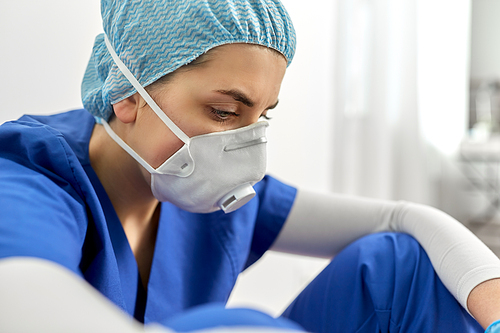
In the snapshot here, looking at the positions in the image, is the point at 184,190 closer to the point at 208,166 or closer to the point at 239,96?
the point at 208,166

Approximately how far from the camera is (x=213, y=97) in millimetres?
746

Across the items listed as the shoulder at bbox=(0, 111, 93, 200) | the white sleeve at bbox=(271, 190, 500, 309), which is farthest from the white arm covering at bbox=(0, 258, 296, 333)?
the white sleeve at bbox=(271, 190, 500, 309)

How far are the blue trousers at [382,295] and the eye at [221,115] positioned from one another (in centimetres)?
41

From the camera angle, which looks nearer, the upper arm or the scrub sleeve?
the upper arm

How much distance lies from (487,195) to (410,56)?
1450 millimetres

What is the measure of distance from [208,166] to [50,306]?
0.41m

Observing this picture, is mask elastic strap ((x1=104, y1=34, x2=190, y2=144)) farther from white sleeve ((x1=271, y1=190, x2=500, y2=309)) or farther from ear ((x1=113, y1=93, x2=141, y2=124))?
white sleeve ((x1=271, y1=190, x2=500, y2=309))

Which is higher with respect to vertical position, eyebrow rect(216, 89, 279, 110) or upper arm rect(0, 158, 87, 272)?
eyebrow rect(216, 89, 279, 110)

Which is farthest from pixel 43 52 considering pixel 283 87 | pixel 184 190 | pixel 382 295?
pixel 283 87

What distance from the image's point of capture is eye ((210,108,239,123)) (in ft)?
2.52

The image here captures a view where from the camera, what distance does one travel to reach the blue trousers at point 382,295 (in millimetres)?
845

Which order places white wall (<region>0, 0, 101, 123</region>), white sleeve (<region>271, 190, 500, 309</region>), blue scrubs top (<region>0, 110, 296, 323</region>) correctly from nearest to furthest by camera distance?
blue scrubs top (<region>0, 110, 296, 323</region>), white wall (<region>0, 0, 101, 123</region>), white sleeve (<region>271, 190, 500, 309</region>)

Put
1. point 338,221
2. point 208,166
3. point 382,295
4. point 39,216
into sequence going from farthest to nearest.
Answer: point 338,221
point 382,295
point 208,166
point 39,216

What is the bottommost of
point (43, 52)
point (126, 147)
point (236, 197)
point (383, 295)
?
point (383, 295)
